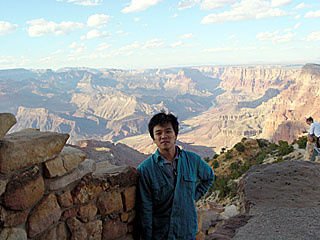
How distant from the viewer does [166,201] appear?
302cm

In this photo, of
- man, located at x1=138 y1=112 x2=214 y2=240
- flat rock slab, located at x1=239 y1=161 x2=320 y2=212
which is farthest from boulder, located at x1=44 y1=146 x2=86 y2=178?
flat rock slab, located at x1=239 y1=161 x2=320 y2=212

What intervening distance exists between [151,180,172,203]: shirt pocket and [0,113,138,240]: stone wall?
0.42 m

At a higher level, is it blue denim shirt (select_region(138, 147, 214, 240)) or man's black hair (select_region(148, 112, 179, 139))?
man's black hair (select_region(148, 112, 179, 139))

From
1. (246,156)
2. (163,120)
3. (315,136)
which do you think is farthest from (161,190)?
(246,156)

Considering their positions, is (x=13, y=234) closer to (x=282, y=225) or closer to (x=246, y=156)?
(x=282, y=225)

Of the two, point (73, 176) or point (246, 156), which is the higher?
point (73, 176)

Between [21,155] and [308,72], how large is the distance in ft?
488

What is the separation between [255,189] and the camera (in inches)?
204

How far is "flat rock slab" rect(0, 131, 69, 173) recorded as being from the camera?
7.84 ft

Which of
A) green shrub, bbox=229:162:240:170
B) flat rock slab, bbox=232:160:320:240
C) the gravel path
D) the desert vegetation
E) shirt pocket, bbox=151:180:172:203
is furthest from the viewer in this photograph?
green shrub, bbox=229:162:240:170

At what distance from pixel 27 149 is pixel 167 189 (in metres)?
1.45

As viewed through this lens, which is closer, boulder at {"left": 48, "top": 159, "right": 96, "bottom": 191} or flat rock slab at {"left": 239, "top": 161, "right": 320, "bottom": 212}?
boulder at {"left": 48, "top": 159, "right": 96, "bottom": 191}

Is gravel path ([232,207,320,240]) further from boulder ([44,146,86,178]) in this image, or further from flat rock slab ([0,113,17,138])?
flat rock slab ([0,113,17,138])

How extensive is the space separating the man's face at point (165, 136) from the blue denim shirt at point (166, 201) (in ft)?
0.43
